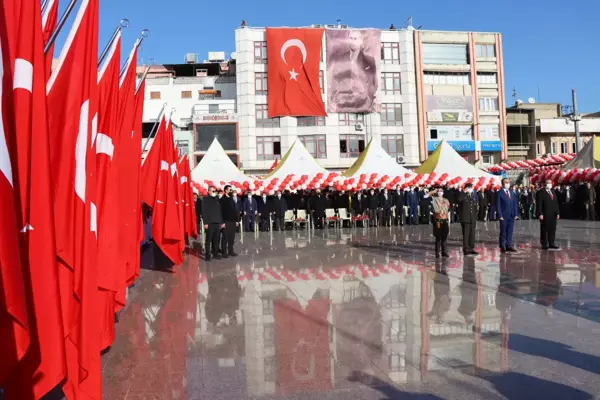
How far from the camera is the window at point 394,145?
49.8 metres

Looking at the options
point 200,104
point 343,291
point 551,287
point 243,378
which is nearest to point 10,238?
point 243,378

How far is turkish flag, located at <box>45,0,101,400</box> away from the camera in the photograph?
4.08 metres

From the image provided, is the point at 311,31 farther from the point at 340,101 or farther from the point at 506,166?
the point at 506,166

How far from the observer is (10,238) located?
3072 mm

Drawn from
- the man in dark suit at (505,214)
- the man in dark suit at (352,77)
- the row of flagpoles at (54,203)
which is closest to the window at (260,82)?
the man in dark suit at (352,77)

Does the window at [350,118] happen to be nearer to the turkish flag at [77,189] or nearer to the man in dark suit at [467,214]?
the man in dark suit at [467,214]

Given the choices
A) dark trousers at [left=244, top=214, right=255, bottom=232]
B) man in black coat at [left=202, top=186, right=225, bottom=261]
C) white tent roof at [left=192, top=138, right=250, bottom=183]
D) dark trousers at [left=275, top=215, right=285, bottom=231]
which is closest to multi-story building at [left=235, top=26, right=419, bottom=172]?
dark trousers at [left=244, top=214, right=255, bottom=232]

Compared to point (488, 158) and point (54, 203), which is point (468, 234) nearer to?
point (54, 203)

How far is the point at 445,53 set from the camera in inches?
2057

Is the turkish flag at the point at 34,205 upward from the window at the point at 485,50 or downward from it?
Result: downward

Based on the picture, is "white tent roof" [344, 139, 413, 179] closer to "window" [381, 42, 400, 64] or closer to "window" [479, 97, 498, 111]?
"window" [381, 42, 400, 64]

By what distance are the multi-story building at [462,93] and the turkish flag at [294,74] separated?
1057 cm

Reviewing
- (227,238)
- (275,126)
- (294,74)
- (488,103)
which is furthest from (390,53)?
(227,238)

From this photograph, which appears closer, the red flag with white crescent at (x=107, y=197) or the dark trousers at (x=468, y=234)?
the red flag with white crescent at (x=107, y=197)
